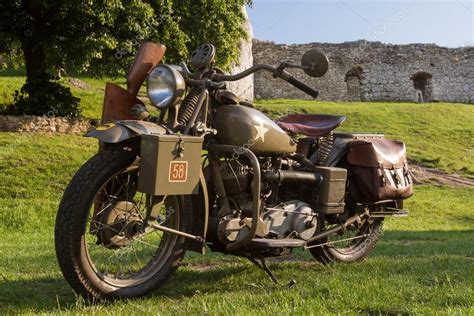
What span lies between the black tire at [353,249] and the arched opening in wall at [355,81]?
1109 inches

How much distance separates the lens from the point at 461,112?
26328 millimetres

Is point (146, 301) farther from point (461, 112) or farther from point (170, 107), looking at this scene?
point (461, 112)

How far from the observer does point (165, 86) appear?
3.82m

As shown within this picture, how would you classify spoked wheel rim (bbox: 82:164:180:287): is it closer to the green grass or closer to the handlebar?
the green grass

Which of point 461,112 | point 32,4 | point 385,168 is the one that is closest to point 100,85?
point 32,4

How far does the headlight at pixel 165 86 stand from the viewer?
3785mm

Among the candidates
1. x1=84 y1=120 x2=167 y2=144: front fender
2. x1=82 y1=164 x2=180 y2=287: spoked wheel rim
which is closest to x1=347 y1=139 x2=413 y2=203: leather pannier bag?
x1=82 y1=164 x2=180 y2=287: spoked wheel rim

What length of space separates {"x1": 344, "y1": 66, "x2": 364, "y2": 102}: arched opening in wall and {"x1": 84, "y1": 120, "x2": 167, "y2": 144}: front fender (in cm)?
3032

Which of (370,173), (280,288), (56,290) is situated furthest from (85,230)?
(370,173)

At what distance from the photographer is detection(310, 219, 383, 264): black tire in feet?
17.3

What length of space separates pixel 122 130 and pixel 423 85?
33152 millimetres

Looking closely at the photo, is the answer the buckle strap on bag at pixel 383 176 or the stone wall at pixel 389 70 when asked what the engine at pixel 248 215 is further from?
the stone wall at pixel 389 70

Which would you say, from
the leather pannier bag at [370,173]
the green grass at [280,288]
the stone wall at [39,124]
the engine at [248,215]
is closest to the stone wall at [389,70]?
the stone wall at [39,124]

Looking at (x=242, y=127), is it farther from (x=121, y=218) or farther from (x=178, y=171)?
(x=121, y=218)
